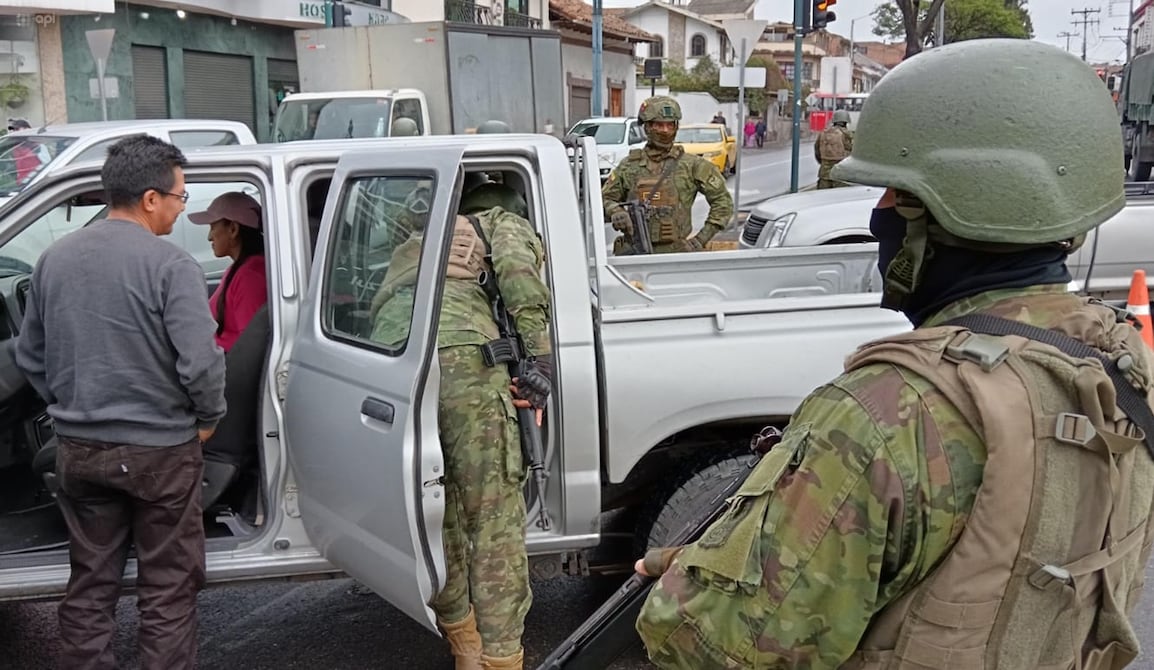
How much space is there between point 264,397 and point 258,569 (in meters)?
0.54

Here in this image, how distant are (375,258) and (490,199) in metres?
0.49

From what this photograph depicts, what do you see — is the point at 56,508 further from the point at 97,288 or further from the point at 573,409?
the point at 573,409

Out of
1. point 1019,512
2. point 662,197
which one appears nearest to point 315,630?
point 1019,512

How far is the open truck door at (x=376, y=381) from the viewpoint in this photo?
9.62ft

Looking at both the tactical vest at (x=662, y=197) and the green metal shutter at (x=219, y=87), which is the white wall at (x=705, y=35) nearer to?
the green metal shutter at (x=219, y=87)

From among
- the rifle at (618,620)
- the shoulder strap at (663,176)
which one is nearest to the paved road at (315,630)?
the rifle at (618,620)

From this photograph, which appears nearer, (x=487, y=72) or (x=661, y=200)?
(x=661, y=200)

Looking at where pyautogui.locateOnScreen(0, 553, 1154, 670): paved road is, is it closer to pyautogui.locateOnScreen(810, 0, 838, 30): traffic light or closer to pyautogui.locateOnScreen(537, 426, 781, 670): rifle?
pyautogui.locateOnScreen(537, 426, 781, 670): rifle

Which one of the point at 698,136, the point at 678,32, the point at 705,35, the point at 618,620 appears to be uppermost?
the point at 678,32

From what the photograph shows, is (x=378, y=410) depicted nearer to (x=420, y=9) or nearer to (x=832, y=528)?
(x=832, y=528)

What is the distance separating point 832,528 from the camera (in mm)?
1303

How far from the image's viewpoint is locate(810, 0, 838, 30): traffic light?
48.0 feet

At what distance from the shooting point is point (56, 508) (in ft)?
12.3

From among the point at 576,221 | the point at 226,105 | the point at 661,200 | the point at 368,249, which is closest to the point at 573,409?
the point at 576,221
